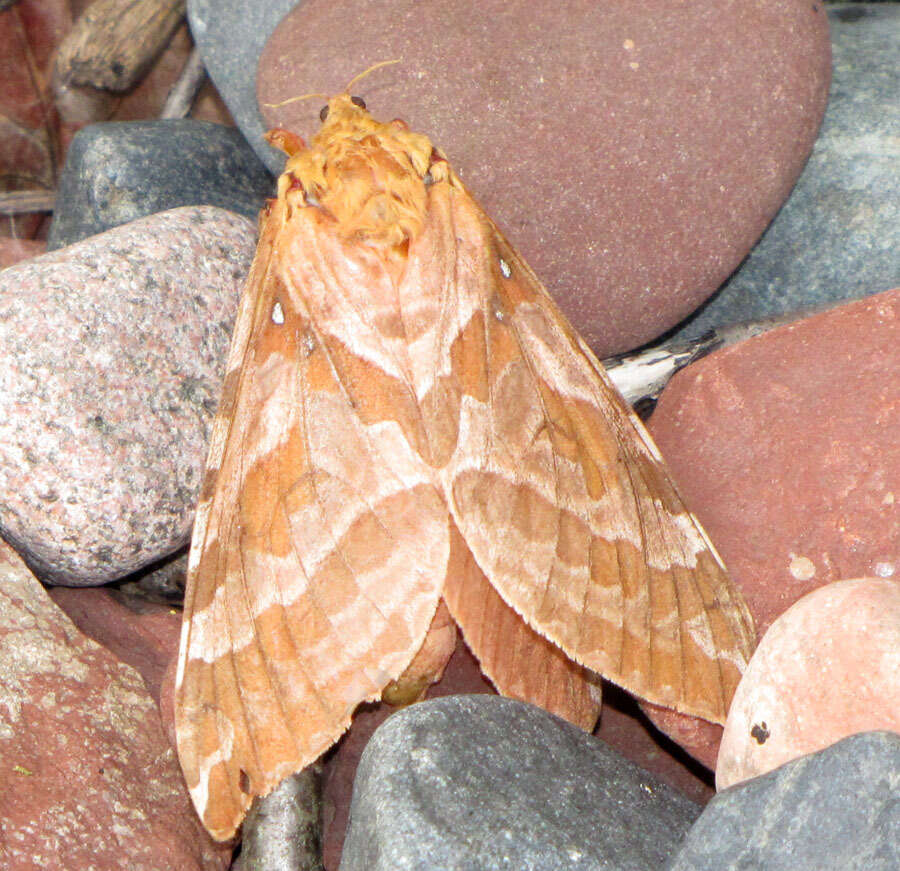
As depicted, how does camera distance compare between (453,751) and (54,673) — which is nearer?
(453,751)

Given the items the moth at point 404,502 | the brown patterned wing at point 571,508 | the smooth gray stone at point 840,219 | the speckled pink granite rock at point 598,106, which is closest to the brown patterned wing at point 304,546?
the moth at point 404,502

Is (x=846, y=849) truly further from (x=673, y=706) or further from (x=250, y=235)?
(x=250, y=235)

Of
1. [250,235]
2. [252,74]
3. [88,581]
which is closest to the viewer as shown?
[88,581]

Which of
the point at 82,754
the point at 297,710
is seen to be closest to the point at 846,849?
the point at 297,710

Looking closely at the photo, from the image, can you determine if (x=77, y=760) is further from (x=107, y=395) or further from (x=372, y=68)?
(x=372, y=68)

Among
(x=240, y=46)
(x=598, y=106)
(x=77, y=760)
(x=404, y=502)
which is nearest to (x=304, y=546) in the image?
(x=404, y=502)

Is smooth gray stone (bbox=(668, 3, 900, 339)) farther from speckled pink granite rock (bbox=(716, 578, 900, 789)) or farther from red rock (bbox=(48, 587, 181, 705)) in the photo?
red rock (bbox=(48, 587, 181, 705))
